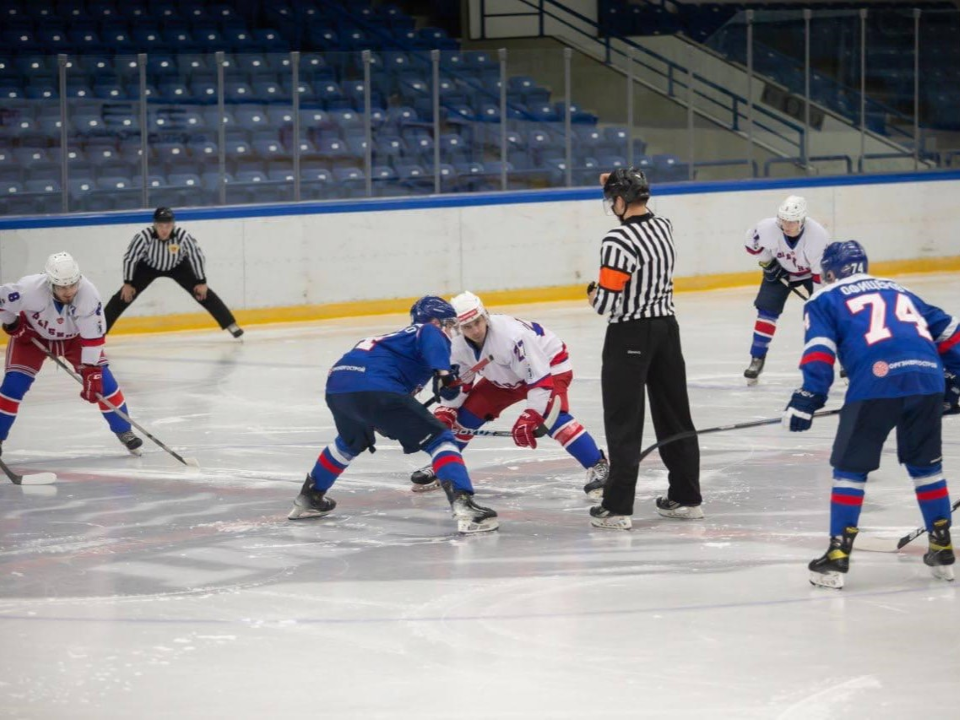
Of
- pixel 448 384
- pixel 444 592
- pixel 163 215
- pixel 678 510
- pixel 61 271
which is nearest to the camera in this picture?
pixel 444 592

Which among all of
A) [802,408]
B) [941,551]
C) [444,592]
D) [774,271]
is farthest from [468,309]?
[774,271]

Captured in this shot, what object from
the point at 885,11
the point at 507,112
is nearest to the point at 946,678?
the point at 507,112

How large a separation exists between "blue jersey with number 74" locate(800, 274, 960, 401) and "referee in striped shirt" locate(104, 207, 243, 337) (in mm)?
7908

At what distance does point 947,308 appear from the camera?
14.2 meters

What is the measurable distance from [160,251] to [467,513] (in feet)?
22.1

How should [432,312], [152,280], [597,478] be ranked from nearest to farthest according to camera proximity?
[432,312], [597,478], [152,280]

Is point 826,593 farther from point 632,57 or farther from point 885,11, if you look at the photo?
point 885,11

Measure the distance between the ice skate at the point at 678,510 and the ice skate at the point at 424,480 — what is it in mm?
1079

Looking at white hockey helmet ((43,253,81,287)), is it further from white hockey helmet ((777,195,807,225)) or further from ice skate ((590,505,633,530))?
white hockey helmet ((777,195,807,225))

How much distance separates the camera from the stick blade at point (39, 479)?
786 centimetres

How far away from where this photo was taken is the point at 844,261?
5.61 m

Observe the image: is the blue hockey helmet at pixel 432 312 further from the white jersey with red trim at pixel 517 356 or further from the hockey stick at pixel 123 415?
the hockey stick at pixel 123 415

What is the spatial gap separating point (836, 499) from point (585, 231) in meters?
10.4

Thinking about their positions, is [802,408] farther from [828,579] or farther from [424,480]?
[424,480]
